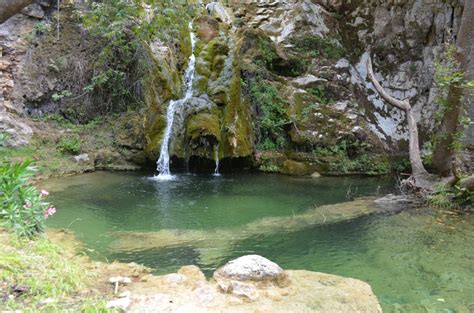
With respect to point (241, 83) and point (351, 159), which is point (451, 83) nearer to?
point (351, 159)

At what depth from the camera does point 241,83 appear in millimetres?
12617

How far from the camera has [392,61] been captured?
1491 centimetres

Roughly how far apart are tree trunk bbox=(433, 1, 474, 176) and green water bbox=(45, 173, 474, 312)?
1.76 meters

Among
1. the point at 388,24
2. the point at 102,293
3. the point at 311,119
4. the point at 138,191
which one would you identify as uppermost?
the point at 388,24

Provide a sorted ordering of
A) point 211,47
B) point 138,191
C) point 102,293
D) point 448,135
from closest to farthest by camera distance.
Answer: point 102,293 → point 448,135 → point 138,191 → point 211,47

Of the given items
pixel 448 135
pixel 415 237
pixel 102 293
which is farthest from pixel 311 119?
pixel 102 293

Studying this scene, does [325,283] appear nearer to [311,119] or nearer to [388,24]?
[311,119]

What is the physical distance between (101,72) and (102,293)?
440 inches

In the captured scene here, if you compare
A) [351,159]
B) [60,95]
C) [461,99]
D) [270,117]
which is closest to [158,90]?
[60,95]

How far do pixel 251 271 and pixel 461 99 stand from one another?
6153 millimetres

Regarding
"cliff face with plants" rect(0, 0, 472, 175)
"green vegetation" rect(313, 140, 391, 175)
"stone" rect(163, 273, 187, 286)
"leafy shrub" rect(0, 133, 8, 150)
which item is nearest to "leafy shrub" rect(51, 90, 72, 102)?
"cliff face with plants" rect(0, 0, 472, 175)

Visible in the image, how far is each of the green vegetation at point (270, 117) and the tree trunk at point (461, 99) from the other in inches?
205

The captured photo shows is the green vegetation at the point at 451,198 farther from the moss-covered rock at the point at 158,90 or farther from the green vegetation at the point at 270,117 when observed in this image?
the moss-covered rock at the point at 158,90

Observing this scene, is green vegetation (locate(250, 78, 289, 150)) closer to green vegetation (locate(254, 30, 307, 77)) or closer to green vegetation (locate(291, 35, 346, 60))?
green vegetation (locate(254, 30, 307, 77))
